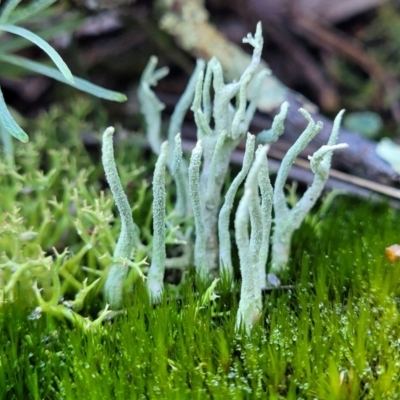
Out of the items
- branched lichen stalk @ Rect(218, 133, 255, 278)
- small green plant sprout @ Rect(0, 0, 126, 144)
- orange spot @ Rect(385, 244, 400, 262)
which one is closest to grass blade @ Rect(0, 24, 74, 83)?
small green plant sprout @ Rect(0, 0, 126, 144)

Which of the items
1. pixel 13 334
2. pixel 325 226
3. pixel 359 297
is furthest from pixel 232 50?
pixel 13 334

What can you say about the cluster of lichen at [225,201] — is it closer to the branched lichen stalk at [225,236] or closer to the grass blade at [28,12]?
the branched lichen stalk at [225,236]

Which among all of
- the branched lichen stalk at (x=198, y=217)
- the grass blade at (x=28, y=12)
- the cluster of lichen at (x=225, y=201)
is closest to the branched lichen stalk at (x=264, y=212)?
the cluster of lichen at (x=225, y=201)

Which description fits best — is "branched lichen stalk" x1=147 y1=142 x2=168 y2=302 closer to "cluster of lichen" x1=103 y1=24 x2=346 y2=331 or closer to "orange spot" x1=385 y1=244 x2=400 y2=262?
"cluster of lichen" x1=103 y1=24 x2=346 y2=331

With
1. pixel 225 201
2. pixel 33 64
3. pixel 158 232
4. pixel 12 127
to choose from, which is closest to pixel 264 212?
pixel 225 201

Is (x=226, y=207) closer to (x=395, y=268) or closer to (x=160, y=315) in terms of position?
(x=160, y=315)

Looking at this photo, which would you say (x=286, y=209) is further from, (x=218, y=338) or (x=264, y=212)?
(x=218, y=338)
